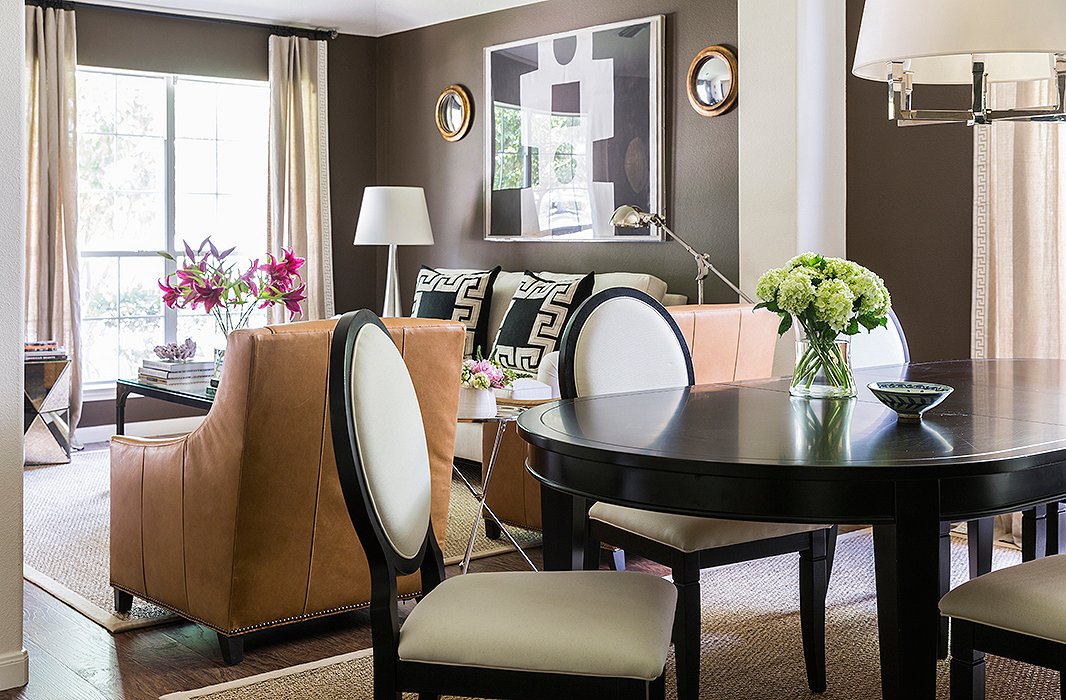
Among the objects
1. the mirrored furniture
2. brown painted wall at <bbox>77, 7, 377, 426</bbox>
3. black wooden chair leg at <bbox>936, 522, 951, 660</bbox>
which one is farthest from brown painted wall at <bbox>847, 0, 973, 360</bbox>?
the mirrored furniture

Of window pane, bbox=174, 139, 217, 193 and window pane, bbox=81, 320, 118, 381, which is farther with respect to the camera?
window pane, bbox=174, 139, 217, 193

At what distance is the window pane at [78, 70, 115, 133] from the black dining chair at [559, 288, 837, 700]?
4652 millimetres

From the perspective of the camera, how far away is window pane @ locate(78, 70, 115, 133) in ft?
21.7

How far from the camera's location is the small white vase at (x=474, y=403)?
3512 millimetres

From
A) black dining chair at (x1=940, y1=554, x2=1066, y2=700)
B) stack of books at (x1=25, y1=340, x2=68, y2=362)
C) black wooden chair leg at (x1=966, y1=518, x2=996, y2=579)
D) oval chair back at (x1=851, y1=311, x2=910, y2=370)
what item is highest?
oval chair back at (x1=851, y1=311, x2=910, y2=370)

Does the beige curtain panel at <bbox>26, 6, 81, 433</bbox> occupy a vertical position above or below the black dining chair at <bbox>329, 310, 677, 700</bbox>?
above

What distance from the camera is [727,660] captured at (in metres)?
3.14

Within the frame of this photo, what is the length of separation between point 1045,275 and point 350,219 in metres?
4.48

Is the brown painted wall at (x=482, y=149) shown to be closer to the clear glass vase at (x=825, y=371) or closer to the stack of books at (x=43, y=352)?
the stack of books at (x=43, y=352)

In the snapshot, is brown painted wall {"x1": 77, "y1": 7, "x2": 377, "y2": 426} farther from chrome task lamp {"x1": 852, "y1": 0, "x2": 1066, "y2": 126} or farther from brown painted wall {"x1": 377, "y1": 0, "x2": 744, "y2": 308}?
chrome task lamp {"x1": 852, "y1": 0, "x2": 1066, "y2": 126}

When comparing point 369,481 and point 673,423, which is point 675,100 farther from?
point 369,481

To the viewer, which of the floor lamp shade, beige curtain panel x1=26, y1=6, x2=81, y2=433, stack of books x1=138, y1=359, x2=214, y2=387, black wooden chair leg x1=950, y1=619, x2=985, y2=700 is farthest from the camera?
beige curtain panel x1=26, y1=6, x2=81, y2=433

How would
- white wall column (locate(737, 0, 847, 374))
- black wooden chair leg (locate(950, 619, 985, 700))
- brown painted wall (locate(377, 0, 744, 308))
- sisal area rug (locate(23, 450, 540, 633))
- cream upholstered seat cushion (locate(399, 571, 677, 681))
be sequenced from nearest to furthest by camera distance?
cream upholstered seat cushion (locate(399, 571, 677, 681))
black wooden chair leg (locate(950, 619, 985, 700))
sisal area rug (locate(23, 450, 540, 633))
white wall column (locate(737, 0, 847, 374))
brown painted wall (locate(377, 0, 744, 308))

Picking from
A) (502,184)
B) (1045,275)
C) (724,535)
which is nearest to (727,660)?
(724,535)
